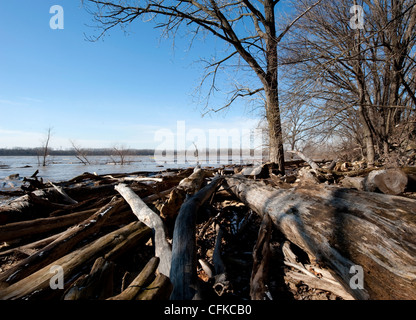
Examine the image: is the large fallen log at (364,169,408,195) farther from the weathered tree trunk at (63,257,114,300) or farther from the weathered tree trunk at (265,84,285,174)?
the weathered tree trunk at (63,257,114,300)

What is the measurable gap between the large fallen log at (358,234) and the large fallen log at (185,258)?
3.73 feet

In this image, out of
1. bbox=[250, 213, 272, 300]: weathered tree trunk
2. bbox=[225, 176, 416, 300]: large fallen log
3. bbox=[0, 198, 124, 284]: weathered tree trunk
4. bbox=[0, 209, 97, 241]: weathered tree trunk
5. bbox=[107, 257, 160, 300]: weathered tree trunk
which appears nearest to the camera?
bbox=[107, 257, 160, 300]: weathered tree trunk

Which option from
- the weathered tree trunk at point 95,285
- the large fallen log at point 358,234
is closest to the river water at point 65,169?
the weathered tree trunk at point 95,285

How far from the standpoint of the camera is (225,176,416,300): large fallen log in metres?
1.39

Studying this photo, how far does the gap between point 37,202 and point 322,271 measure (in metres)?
4.73

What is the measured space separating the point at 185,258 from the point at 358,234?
155cm

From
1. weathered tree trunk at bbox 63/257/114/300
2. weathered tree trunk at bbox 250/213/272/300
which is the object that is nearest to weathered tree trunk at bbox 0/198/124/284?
weathered tree trunk at bbox 63/257/114/300

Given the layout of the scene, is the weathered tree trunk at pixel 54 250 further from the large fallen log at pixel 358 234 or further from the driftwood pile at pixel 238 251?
the large fallen log at pixel 358 234

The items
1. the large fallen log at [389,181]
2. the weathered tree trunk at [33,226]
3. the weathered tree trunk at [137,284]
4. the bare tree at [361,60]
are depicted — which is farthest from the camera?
the bare tree at [361,60]

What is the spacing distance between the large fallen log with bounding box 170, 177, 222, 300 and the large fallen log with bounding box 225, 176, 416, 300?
1136 mm

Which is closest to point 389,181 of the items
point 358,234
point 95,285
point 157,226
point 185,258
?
point 358,234

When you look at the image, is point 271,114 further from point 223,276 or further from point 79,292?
point 79,292

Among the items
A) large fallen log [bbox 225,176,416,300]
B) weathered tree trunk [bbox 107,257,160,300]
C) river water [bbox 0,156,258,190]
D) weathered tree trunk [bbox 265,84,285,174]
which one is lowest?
river water [bbox 0,156,258,190]

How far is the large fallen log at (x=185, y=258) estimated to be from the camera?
1.44m
